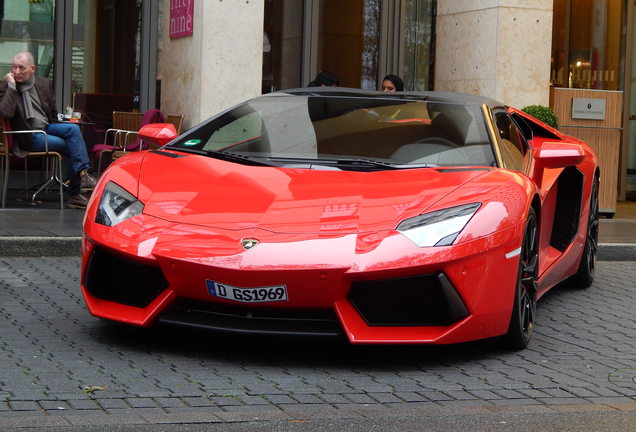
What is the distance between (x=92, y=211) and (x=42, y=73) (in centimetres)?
877

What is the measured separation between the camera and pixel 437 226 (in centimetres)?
539

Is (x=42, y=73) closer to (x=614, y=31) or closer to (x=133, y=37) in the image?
(x=133, y=37)

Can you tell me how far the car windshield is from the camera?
20.7 feet

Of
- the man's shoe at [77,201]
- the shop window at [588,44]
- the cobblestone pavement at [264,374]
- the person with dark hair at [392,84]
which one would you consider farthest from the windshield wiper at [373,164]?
the shop window at [588,44]

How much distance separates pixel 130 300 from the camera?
559 centimetres

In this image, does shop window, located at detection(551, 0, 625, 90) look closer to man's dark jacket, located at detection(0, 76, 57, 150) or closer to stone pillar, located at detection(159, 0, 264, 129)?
stone pillar, located at detection(159, 0, 264, 129)

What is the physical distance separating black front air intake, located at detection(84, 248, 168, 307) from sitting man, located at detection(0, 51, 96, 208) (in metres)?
5.91

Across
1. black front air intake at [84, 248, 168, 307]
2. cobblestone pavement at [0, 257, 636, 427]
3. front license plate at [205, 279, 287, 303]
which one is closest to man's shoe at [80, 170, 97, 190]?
cobblestone pavement at [0, 257, 636, 427]

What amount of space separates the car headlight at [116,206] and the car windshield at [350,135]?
71 centimetres

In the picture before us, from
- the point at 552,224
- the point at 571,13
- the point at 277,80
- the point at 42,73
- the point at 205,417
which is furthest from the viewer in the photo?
the point at 571,13

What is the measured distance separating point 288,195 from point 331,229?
0.45 metres

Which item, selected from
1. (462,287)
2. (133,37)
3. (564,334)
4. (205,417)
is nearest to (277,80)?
(133,37)

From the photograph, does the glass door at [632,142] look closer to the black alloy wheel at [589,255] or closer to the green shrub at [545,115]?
the green shrub at [545,115]

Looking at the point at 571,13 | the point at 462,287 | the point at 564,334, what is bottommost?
the point at 564,334
